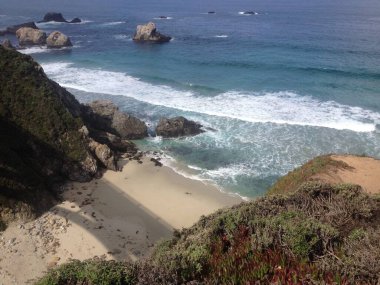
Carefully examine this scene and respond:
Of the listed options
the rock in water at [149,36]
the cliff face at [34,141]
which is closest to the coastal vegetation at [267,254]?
the cliff face at [34,141]

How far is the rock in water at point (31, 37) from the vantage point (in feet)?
204

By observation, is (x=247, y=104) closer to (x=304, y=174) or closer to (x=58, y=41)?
(x=304, y=174)

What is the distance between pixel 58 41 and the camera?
59625 mm

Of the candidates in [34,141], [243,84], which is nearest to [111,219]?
[34,141]

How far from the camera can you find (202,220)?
12.2m

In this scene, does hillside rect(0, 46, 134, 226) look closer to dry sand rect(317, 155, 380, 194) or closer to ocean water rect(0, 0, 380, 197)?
ocean water rect(0, 0, 380, 197)

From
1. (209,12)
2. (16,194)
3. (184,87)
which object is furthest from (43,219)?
(209,12)

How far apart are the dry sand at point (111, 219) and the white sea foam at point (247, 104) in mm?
11542

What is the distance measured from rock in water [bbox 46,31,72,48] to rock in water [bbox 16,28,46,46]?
2631 mm

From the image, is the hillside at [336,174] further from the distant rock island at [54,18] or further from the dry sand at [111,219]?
the distant rock island at [54,18]

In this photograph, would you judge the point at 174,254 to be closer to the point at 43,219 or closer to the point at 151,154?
the point at 43,219

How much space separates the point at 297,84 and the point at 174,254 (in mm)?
34249

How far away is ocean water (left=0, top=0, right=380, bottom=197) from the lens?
26.1m

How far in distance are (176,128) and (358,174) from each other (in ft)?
43.5
